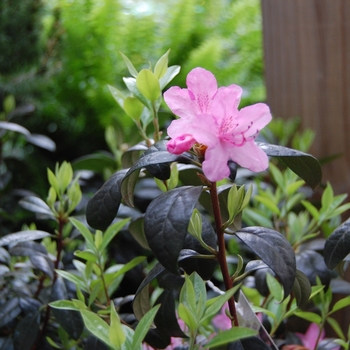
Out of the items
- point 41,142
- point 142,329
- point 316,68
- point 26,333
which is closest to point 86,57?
point 41,142

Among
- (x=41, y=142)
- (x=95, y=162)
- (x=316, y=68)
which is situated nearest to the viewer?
(x=95, y=162)

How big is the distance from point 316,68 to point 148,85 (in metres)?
0.84

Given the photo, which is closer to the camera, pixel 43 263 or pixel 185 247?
pixel 185 247

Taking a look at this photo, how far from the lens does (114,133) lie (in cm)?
111

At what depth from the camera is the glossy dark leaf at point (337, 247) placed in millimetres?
534

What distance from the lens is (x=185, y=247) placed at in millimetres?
560

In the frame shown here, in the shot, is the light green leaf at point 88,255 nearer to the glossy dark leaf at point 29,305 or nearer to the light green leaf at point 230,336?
the glossy dark leaf at point 29,305

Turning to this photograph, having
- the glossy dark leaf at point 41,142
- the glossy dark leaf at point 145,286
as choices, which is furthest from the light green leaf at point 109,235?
the glossy dark leaf at point 41,142

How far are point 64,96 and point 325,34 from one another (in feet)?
3.24

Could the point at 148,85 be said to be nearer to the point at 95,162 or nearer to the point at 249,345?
the point at 249,345

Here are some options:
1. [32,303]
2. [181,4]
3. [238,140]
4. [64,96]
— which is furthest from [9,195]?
[181,4]

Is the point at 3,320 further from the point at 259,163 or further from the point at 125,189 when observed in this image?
the point at 259,163

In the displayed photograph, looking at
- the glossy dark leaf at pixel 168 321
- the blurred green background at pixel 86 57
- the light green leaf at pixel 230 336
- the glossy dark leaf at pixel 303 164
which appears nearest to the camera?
the light green leaf at pixel 230 336

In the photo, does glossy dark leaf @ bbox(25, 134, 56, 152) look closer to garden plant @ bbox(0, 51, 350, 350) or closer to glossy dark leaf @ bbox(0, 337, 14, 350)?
garden plant @ bbox(0, 51, 350, 350)
